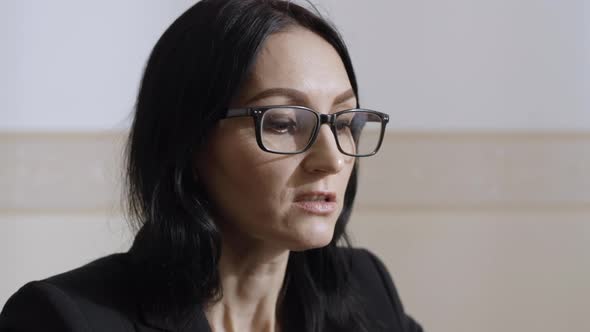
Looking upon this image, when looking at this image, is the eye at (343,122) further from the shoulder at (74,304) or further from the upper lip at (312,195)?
the shoulder at (74,304)

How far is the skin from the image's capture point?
3.67 feet

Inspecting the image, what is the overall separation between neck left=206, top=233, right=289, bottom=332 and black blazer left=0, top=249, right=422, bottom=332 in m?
0.07

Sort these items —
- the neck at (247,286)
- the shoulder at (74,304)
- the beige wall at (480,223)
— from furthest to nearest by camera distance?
the beige wall at (480,223)
the neck at (247,286)
the shoulder at (74,304)

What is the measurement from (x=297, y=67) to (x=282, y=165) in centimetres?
15

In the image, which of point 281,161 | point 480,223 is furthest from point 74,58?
point 480,223

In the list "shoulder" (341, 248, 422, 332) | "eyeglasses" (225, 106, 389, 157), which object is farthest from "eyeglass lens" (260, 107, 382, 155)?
"shoulder" (341, 248, 422, 332)

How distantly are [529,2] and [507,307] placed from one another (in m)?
0.87

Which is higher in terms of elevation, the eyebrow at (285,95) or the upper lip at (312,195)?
the eyebrow at (285,95)

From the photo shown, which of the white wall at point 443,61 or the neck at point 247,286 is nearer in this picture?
the neck at point 247,286

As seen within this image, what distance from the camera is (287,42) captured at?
1151mm

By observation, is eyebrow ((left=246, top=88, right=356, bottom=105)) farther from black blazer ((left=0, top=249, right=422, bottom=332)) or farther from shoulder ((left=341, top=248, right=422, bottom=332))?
shoulder ((left=341, top=248, right=422, bottom=332))

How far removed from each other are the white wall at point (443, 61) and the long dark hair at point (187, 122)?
842mm

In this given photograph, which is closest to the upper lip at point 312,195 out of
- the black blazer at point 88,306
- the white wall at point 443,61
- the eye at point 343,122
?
the eye at point 343,122

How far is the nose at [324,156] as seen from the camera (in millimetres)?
1117
